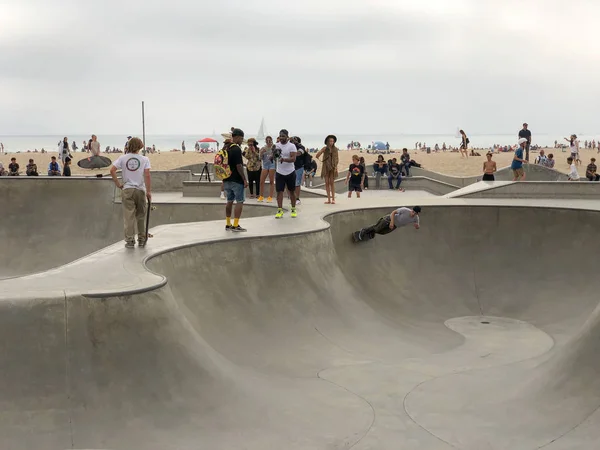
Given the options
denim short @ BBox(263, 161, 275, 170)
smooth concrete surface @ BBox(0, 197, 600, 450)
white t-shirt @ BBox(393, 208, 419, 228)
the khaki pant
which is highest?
denim short @ BBox(263, 161, 275, 170)

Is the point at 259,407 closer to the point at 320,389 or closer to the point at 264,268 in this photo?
the point at 320,389

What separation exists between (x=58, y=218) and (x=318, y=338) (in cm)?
1116

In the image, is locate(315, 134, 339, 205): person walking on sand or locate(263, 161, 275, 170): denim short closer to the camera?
locate(315, 134, 339, 205): person walking on sand

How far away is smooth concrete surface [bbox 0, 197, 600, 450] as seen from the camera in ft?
19.3

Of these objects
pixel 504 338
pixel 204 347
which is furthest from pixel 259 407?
pixel 504 338

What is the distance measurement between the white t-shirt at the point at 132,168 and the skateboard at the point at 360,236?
502 centimetres

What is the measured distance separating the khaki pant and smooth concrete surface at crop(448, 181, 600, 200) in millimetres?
10716

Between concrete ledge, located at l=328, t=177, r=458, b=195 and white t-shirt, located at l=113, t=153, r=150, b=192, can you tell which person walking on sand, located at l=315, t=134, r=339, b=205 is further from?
concrete ledge, located at l=328, t=177, r=458, b=195

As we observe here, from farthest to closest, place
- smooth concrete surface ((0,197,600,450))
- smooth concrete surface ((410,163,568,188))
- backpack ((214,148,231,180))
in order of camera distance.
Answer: smooth concrete surface ((410,163,568,188))
backpack ((214,148,231,180))
smooth concrete surface ((0,197,600,450))

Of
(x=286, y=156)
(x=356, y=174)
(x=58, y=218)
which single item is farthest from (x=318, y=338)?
(x=58, y=218)

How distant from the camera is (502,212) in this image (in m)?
13.4

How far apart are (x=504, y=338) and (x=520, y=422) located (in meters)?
3.89

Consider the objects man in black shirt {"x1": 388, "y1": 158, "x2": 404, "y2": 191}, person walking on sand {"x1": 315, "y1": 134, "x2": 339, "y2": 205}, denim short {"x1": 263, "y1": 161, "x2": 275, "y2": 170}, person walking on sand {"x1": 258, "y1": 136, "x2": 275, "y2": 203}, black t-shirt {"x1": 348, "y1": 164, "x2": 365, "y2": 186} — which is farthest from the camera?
man in black shirt {"x1": 388, "y1": 158, "x2": 404, "y2": 191}

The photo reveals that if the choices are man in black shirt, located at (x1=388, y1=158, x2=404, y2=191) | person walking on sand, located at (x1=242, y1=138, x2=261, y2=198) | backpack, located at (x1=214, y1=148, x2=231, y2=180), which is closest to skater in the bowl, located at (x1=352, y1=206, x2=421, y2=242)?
backpack, located at (x1=214, y1=148, x2=231, y2=180)
